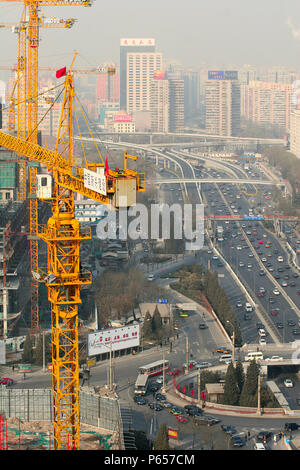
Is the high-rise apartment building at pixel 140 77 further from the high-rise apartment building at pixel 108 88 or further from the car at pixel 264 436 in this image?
the car at pixel 264 436

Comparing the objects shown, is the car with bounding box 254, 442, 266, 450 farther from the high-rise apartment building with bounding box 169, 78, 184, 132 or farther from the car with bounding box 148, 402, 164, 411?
the high-rise apartment building with bounding box 169, 78, 184, 132

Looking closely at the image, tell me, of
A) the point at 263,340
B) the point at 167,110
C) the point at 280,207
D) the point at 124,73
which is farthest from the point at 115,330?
the point at 124,73

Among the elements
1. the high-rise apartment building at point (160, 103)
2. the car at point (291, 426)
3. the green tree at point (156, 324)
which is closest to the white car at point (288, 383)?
the car at point (291, 426)

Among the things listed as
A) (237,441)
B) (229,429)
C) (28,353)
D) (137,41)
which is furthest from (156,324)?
(137,41)

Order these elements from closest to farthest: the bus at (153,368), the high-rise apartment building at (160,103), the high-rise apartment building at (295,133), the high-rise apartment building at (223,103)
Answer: the bus at (153,368) → the high-rise apartment building at (295,133) → the high-rise apartment building at (223,103) → the high-rise apartment building at (160,103)

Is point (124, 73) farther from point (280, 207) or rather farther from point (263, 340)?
point (263, 340)

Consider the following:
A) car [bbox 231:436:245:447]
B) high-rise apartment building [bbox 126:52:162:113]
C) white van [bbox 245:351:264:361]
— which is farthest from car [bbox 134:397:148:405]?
high-rise apartment building [bbox 126:52:162:113]

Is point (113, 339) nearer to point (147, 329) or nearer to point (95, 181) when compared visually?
point (147, 329)
